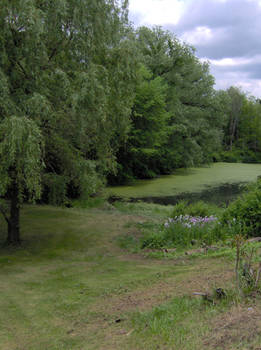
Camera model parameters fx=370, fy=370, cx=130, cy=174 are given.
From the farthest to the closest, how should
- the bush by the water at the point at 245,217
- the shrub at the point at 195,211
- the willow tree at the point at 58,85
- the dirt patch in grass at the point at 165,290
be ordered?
the shrub at the point at 195,211, the bush by the water at the point at 245,217, the willow tree at the point at 58,85, the dirt patch in grass at the point at 165,290

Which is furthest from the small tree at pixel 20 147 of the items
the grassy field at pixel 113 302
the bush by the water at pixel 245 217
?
the bush by the water at pixel 245 217

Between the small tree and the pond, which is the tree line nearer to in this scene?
the small tree

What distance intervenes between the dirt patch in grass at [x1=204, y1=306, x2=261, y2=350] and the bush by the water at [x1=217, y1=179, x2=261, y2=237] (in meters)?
4.05

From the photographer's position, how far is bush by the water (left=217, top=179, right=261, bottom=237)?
714 centimetres

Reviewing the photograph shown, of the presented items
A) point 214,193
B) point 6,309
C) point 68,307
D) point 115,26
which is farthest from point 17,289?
point 214,193

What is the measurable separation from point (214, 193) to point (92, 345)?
17188mm

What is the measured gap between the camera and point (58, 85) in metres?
7.87

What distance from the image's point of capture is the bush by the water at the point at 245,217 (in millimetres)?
7145

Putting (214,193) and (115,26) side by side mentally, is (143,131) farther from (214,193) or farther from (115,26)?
(115,26)

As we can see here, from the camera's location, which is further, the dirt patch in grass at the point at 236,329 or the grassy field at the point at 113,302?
the grassy field at the point at 113,302

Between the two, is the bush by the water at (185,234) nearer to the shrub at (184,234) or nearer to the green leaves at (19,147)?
the shrub at (184,234)

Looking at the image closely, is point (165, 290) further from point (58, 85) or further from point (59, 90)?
point (58, 85)

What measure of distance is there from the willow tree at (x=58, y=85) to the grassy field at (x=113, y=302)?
1452 mm

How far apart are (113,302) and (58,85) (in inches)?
198
